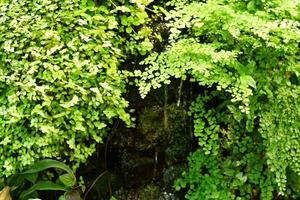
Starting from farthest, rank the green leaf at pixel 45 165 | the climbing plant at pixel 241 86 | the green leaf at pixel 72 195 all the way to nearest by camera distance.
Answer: the green leaf at pixel 72 195, the green leaf at pixel 45 165, the climbing plant at pixel 241 86

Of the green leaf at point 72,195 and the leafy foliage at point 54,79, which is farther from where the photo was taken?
the green leaf at point 72,195

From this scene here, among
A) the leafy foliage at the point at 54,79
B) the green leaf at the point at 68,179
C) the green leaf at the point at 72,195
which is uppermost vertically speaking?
the leafy foliage at the point at 54,79

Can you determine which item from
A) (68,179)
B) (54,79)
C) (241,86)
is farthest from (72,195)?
(241,86)

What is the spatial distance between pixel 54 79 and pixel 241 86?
99 centimetres

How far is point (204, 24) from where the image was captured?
2.65 m

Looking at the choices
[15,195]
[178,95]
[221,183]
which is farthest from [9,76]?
[221,183]

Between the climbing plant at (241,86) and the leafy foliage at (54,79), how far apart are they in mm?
274

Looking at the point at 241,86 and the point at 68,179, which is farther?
the point at 68,179

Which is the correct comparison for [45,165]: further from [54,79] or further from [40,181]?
[54,79]

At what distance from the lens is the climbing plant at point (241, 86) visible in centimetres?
245

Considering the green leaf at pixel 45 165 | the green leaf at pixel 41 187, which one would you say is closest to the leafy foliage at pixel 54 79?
the green leaf at pixel 45 165

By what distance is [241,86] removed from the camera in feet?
7.84

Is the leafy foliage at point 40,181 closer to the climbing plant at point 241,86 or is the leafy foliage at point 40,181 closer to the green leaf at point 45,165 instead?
the green leaf at point 45,165

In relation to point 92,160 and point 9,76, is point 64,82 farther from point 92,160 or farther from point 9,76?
point 92,160
